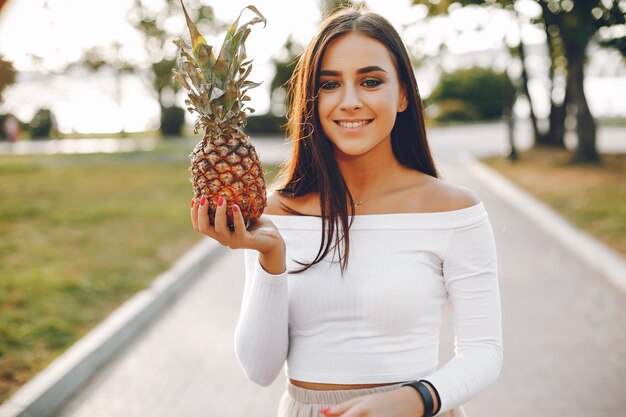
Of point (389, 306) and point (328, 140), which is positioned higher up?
point (328, 140)

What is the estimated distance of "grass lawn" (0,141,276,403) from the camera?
578 centimetres

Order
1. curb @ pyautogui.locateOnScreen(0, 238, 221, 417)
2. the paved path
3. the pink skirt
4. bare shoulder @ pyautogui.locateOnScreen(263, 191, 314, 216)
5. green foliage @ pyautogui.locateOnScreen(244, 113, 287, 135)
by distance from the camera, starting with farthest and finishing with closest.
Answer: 1. green foliage @ pyautogui.locateOnScreen(244, 113, 287, 135)
2. the paved path
3. curb @ pyautogui.locateOnScreen(0, 238, 221, 417)
4. bare shoulder @ pyautogui.locateOnScreen(263, 191, 314, 216)
5. the pink skirt

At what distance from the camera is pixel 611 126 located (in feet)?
121

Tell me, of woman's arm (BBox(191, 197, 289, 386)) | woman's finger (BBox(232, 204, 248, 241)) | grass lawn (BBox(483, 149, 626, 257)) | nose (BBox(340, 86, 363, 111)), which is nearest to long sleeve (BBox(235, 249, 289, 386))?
woman's arm (BBox(191, 197, 289, 386))

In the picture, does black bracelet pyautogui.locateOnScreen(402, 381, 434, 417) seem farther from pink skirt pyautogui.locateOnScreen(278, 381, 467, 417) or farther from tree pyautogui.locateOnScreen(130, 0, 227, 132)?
tree pyautogui.locateOnScreen(130, 0, 227, 132)

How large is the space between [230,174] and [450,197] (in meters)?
0.69

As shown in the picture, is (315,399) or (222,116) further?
(315,399)

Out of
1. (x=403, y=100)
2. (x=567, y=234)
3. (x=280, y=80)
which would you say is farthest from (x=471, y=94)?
(x=403, y=100)

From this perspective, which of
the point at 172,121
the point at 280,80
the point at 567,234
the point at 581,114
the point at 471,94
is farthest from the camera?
the point at 471,94

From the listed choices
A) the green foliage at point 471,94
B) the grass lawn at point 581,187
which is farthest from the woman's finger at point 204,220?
the green foliage at point 471,94

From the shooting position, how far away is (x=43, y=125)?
35094 millimetres

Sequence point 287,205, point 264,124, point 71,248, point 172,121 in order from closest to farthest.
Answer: point 287,205, point 71,248, point 264,124, point 172,121

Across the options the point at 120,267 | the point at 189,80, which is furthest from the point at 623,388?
the point at 120,267

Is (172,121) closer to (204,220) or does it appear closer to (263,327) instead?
(263,327)
